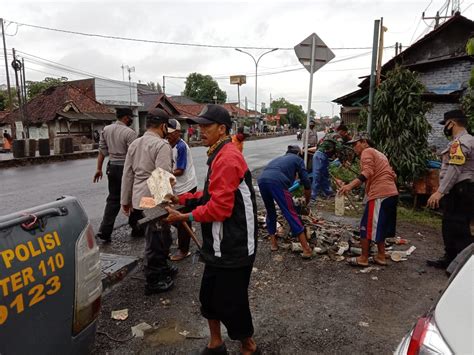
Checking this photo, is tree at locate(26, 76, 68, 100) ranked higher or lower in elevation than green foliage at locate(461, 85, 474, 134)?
higher

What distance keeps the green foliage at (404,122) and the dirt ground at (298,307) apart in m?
2.85

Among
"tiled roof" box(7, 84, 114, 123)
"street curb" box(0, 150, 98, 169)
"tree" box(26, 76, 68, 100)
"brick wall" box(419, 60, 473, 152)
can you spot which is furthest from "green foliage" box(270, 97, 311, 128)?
"brick wall" box(419, 60, 473, 152)

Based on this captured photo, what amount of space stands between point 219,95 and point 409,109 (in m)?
Answer: 62.8

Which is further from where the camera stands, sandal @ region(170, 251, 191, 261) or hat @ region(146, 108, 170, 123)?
sandal @ region(170, 251, 191, 261)

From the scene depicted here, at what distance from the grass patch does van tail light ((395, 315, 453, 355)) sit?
5453 mm

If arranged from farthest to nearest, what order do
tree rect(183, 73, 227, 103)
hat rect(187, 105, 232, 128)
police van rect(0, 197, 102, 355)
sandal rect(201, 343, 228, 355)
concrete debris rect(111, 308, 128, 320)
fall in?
tree rect(183, 73, 227, 103)
concrete debris rect(111, 308, 128, 320)
sandal rect(201, 343, 228, 355)
hat rect(187, 105, 232, 128)
police van rect(0, 197, 102, 355)

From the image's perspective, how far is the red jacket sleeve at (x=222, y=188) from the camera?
223cm

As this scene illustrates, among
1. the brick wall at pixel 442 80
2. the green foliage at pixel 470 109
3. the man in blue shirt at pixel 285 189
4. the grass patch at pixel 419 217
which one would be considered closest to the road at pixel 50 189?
the man in blue shirt at pixel 285 189

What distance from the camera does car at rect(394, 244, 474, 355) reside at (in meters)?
1.14

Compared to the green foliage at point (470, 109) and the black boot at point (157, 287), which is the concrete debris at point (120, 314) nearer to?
the black boot at point (157, 287)

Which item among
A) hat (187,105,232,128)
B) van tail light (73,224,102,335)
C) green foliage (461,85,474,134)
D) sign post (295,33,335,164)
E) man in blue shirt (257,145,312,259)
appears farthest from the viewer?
green foliage (461,85,474,134)

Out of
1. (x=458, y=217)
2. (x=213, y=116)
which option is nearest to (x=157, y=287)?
(x=213, y=116)

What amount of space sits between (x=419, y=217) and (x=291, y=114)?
9752cm

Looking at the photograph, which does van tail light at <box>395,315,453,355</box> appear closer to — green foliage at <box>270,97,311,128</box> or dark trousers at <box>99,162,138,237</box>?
dark trousers at <box>99,162,138,237</box>
